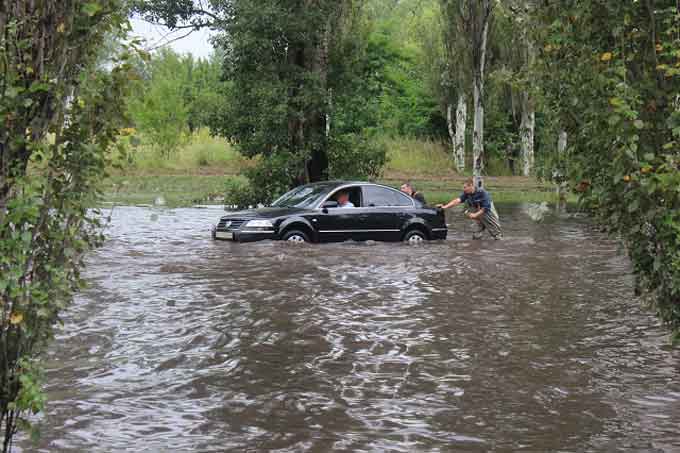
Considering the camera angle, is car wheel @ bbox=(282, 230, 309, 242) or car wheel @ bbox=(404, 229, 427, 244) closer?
car wheel @ bbox=(282, 230, 309, 242)

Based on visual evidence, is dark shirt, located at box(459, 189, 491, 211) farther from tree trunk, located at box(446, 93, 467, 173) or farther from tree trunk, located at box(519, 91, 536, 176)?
tree trunk, located at box(446, 93, 467, 173)

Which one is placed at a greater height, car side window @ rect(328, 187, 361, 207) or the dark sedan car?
car side window @ rect(328, 187, 361, 207)

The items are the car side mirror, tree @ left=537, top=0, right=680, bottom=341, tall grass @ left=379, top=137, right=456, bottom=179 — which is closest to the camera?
tree @ left=537, top=0, right=680, bottom=341

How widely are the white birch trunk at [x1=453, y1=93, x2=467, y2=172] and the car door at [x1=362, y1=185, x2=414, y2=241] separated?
33242mm

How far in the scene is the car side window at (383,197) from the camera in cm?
2127

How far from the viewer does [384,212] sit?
21375 mm

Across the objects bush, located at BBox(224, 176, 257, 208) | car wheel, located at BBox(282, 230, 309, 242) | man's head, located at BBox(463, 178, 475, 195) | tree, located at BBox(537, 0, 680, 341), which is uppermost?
tree, located at BBox(537, 0, 680, 341)

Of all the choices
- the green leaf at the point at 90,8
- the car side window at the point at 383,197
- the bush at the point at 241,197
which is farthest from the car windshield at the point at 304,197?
the green leaf at the point at 90,8

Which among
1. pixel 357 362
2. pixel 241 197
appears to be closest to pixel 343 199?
pixel 241 197

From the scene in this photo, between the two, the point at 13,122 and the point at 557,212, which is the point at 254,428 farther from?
the point at 557,212

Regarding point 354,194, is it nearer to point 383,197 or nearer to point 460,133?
point 383,197

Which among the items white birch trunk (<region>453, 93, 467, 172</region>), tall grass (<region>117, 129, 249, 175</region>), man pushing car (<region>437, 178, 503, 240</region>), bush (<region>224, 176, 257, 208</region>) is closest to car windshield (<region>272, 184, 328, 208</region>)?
man pushing car (<region>437, 178, 503, 240</region>)

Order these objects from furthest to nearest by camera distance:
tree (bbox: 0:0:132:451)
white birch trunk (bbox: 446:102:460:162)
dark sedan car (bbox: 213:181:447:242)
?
white birch trunk (bbox: 446:102:460:162)
dark sedan car (bbox: 213:181:447:242)
tree (bbox: 0:0:132:451)

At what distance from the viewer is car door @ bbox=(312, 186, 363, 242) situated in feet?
67.2
